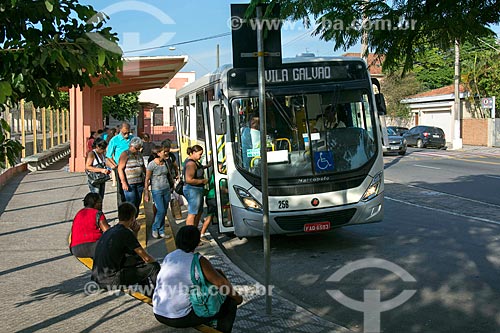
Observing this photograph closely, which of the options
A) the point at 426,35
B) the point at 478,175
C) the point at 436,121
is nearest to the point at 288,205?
the point at 426,35

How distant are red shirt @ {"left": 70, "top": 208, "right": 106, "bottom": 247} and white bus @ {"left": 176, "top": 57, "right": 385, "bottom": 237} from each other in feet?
9.50

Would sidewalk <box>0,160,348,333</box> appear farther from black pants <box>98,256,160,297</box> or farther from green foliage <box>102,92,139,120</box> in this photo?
green foliage <box>102,92,139,120</box>

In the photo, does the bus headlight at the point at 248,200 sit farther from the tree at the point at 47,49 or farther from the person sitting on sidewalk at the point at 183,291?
the tree at the point at 47,49

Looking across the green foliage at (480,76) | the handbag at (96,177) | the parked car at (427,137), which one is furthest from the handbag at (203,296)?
the green foliage at (480,76)

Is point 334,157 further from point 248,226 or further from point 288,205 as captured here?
point 248,226

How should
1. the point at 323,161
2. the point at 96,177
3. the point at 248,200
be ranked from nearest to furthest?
the point at 248,200
the point at 323,161
the point at 96,177

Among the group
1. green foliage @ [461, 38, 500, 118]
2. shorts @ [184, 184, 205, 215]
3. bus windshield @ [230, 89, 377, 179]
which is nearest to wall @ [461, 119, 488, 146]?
green foliage @ [461, 38, 500, 118]

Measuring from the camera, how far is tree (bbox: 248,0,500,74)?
4.77 m

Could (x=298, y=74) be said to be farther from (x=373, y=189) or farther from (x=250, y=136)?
(x=373, y=189)

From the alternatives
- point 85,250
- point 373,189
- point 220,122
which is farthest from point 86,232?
point 373,189

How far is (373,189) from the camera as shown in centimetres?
927

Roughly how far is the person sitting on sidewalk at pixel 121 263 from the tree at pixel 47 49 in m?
2.10

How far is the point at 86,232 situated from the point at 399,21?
3923mm

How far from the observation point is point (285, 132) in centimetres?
919
